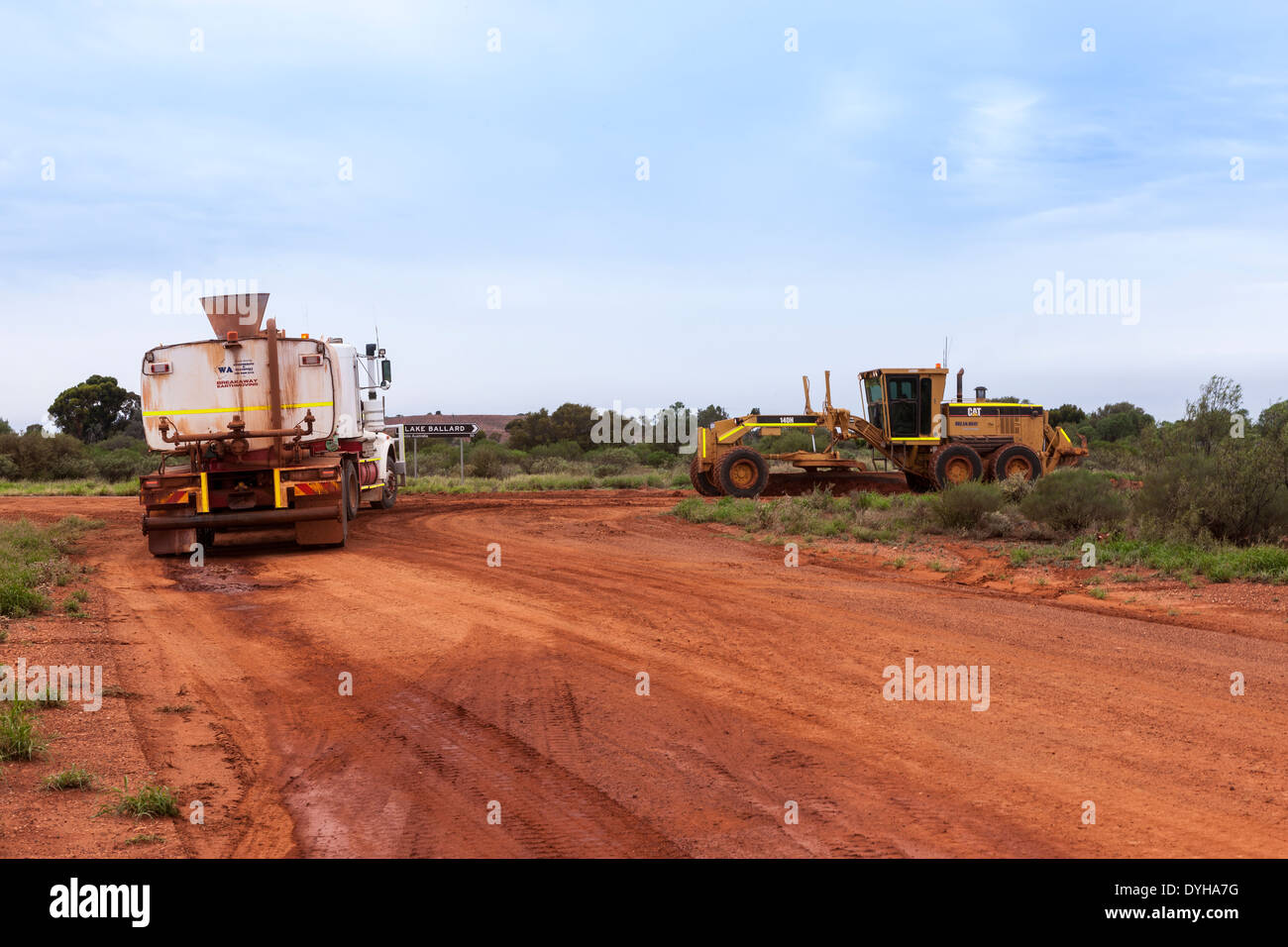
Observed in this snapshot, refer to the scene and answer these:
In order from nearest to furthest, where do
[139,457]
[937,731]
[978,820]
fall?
[978,820]
[937,731]
[139,457]

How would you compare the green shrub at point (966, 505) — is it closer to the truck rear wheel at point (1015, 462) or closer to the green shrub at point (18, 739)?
the truck rear wheel at point (1015, 462)

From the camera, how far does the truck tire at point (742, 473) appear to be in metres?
24.0

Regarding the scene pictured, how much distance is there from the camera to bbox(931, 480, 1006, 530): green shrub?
16875 mm

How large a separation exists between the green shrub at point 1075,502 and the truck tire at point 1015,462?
8233 mm

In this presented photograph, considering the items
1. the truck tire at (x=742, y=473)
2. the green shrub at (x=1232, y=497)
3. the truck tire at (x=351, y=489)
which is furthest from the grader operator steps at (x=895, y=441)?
the green shrub at (x=1232, y=497)

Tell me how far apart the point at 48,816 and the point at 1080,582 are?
36.0 feet

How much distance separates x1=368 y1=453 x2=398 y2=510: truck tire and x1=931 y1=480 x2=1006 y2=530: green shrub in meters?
13.1

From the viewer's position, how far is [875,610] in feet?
34.3

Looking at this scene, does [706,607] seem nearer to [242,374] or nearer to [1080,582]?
[1080,582]

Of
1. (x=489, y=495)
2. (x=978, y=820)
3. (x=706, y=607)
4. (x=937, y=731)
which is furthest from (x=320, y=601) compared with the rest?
(x=489, y=495)

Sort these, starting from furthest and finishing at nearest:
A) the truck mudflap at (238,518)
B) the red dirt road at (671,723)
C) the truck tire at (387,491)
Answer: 1. the truck tire at (387,491)
2. the truck mudflap at (238,518)
3. the red dirt road at (671,723)
